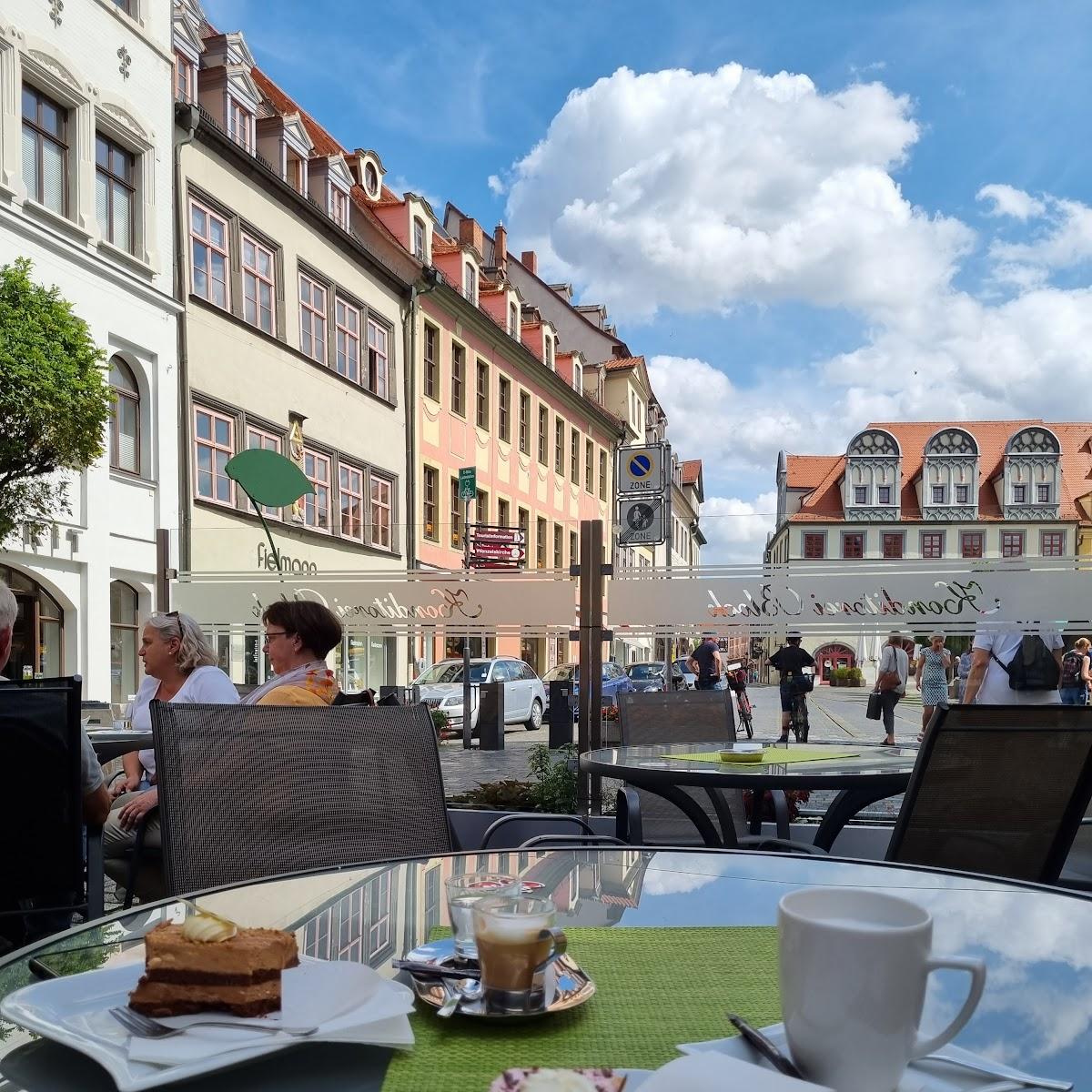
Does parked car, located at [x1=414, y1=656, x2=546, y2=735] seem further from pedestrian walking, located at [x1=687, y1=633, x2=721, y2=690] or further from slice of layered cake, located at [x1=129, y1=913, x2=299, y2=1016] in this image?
slice of layered cake, located at [x1=129, y1=913, x2=299, y2=1016]

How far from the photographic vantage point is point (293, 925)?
1667 millimetres

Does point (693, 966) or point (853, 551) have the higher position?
point (853, 551)

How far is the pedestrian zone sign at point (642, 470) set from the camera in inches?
359

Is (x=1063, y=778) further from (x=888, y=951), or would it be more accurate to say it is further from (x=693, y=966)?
(x=888, y=951)

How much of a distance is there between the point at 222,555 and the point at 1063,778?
7.55 meters

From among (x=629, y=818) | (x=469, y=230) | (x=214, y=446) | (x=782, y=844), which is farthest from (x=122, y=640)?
(x=469, y=230)

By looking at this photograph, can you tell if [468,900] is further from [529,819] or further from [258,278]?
[258,278]

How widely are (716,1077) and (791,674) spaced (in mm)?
13512

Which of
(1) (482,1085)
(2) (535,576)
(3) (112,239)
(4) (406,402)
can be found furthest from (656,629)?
(4) (406,402)

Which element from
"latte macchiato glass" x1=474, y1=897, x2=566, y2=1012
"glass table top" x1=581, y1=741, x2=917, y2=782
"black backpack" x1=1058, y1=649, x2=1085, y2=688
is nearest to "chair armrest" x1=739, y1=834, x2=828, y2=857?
"glass table top" x1=581, y1=741, x2=917, y2=782

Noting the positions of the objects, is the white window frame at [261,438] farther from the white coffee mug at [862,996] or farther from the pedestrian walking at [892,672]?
the white coffee mug at [862,996]

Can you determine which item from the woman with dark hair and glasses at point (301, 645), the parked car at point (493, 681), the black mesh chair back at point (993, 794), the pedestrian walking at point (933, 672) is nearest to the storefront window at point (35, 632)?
the parked car at point (493, 681)

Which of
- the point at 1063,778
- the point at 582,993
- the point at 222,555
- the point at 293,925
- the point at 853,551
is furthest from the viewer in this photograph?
the point at 853,551

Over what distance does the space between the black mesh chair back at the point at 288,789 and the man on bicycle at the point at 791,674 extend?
920 cm
